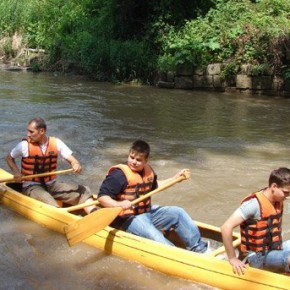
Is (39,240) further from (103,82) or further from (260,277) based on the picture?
(103,82)

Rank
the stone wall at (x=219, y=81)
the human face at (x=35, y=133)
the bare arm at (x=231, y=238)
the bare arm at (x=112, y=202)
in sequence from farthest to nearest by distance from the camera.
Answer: the stone wall at (x=219, y=81)
the human face at (x=35, y=133)
the bare arm at (x=112, y=202)
the bare arm at (x=231, y=238)

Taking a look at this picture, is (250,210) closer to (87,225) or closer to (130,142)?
(87,225)


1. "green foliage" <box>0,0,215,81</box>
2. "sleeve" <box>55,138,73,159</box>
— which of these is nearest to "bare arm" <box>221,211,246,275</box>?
"sleeve" <box>55,138,73,159</box>

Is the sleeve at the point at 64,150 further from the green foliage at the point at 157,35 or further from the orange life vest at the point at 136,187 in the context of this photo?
the green foliage at the point at 157,35

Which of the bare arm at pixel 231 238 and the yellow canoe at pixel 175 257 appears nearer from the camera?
the bare arm at pixel 231 238

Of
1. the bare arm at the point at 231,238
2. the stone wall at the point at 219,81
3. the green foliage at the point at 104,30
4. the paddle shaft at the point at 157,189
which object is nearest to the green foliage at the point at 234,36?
the stone wall at the point at 219,81

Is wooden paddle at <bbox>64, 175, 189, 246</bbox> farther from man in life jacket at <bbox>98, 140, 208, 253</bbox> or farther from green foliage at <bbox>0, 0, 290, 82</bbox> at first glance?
green foliage at <bbox>0, 0, 290, 82</bbox>

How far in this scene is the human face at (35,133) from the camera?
501 cm

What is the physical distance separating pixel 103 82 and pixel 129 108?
4551mm

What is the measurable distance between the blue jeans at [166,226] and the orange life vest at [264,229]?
604 mm

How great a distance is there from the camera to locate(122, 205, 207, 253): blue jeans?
13.5 feet

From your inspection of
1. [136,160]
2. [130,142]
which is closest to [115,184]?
[136,160]

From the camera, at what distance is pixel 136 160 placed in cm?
411

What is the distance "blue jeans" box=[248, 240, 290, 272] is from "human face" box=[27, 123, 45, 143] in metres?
2.40
